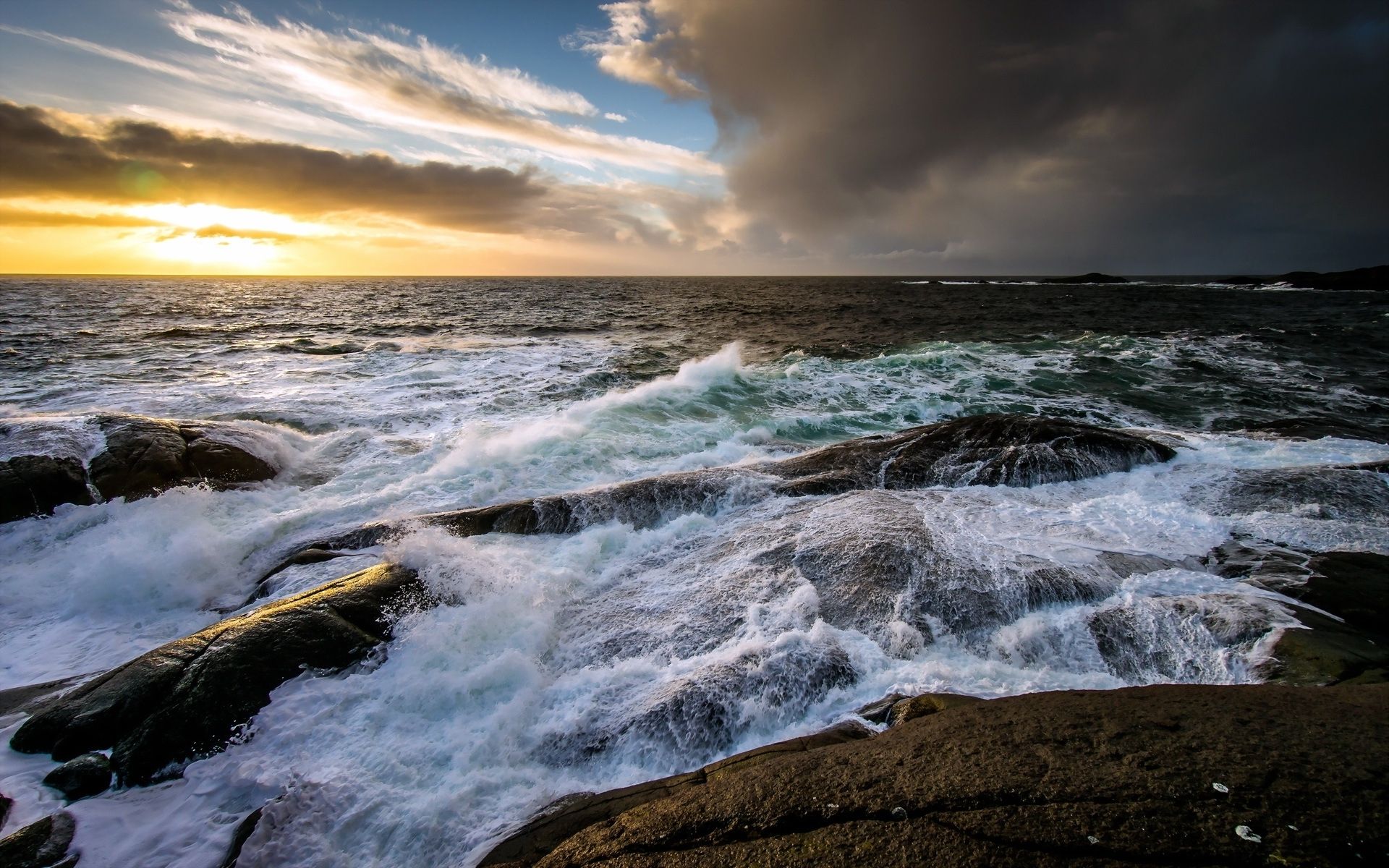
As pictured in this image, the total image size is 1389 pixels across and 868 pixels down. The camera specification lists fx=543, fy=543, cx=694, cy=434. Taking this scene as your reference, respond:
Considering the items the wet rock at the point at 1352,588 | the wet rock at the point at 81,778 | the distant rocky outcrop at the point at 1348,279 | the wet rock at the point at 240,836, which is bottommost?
the wet rock at the point at 240,836

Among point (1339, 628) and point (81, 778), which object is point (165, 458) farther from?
point (1339, 628)

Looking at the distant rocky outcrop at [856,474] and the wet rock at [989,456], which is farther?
the wet rock at [989,456]

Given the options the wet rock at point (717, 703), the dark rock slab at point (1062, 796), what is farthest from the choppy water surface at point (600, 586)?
the dark rock slab at point (1062, 796)

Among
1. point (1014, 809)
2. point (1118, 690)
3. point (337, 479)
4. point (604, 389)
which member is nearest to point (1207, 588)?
point (1118, 690)

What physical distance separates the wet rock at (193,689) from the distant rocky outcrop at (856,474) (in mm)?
2339

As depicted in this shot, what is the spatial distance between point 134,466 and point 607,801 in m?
10.0

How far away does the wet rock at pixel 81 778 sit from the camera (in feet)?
12.8

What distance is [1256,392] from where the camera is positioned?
1552 cm

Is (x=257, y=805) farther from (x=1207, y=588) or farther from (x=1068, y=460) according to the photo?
(x=1068, y=460)

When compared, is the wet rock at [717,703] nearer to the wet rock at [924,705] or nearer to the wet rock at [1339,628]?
the wet rock at [924,705]

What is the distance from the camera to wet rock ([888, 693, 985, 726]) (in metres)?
3.95

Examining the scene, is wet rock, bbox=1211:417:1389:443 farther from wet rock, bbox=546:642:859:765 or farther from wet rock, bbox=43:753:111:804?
wet rock, bbox=43:753:111:804

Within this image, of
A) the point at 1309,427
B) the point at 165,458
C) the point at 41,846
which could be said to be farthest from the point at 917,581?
the point at 1309,427

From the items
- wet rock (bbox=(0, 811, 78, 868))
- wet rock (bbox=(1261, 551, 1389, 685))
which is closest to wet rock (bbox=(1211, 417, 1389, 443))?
wet rock (bbox=(1261, 551, 1389, 685))
